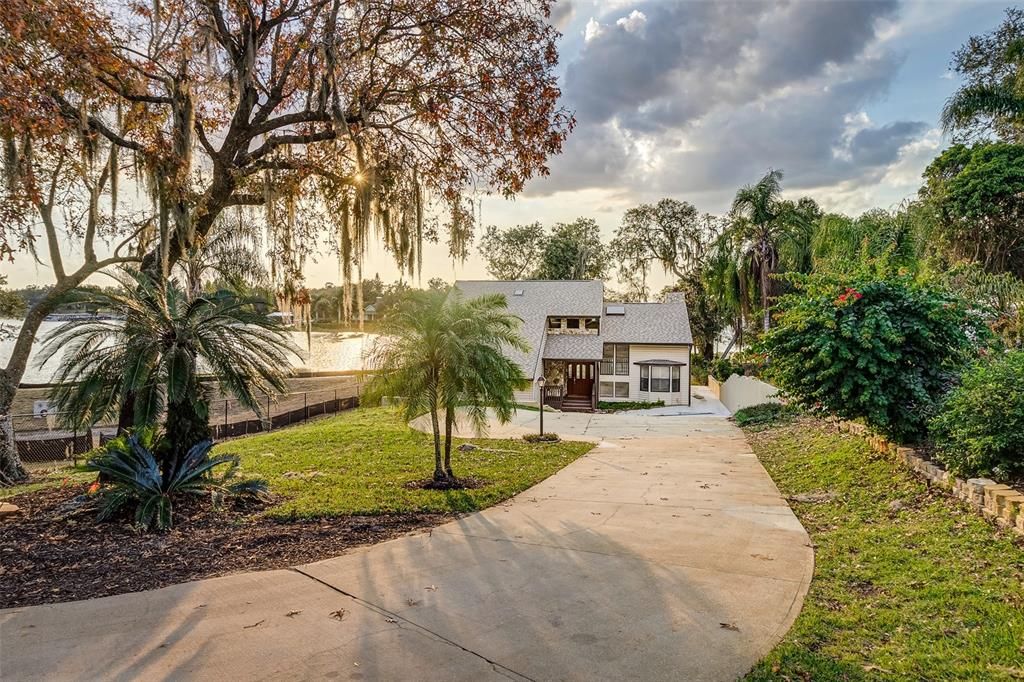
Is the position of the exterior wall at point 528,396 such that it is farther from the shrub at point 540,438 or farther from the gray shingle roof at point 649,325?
the shrub at point 540,438

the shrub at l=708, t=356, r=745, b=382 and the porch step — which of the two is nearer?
the porch step

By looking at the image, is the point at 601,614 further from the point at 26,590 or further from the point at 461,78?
the point at 461,78

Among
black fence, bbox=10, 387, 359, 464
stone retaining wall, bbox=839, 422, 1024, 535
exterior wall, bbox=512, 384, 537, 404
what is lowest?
exterior wall, bbox=512, 384, 537, 404

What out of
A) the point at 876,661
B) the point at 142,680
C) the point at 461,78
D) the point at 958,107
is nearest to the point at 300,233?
the point at 461,78

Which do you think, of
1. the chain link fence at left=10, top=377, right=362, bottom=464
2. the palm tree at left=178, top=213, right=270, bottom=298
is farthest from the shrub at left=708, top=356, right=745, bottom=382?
the palm tree at left=178, top=213, right=270, bottom=298

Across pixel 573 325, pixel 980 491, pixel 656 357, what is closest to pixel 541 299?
pixel 573 325

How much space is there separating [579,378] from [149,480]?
71.7 ft

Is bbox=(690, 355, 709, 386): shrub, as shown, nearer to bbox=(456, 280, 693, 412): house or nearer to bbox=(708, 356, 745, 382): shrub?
bbox=(708, 356, 745, 382): shrub

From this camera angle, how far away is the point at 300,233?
9117 mm

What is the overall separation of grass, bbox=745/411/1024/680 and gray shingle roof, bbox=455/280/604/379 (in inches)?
776

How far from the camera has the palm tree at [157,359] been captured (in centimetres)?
662

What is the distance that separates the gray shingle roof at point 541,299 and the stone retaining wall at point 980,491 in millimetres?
18836

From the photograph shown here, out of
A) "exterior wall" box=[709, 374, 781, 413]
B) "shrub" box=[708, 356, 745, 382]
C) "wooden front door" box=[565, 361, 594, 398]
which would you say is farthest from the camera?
"shrub" box=[708, 356, 745, 382]

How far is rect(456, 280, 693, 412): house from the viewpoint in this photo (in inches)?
1034
